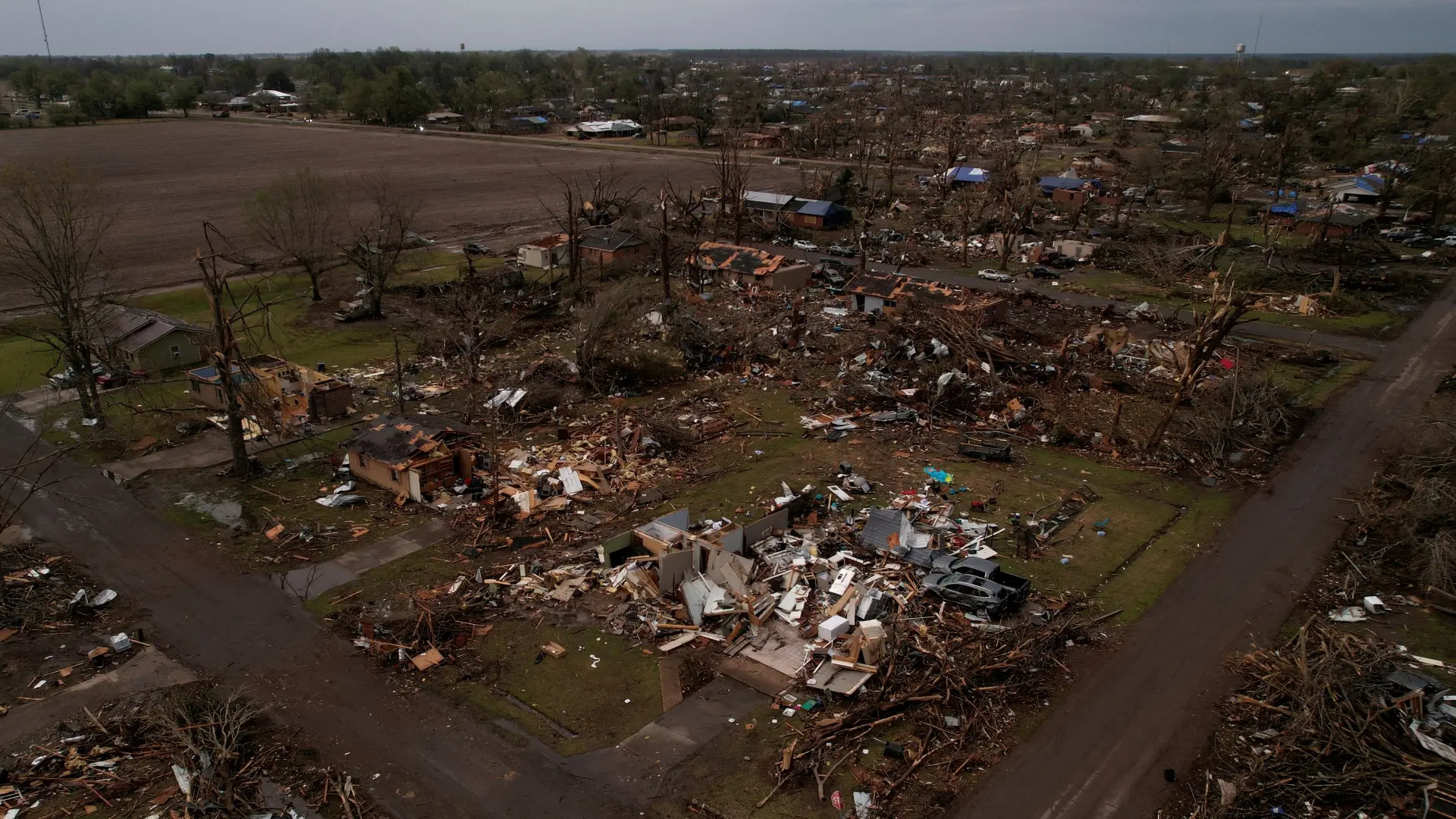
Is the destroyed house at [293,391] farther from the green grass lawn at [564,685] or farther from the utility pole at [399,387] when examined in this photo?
the green grass lawn at [564,685]

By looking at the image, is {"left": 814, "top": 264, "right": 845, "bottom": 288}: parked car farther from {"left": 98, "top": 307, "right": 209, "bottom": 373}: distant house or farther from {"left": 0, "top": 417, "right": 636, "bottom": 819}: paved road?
{"left": 0, "top": 417, "right": 636, "bottom": 819}: paved road

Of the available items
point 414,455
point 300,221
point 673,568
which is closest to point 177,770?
point 673,568

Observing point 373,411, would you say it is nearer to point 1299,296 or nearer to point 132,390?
point 132,390

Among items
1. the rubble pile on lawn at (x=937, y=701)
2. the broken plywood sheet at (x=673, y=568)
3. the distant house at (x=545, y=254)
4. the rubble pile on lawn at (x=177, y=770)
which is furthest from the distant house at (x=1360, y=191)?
the rubble pile on lawn at (x=177, y=770)

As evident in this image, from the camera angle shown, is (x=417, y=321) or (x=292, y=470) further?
(x=417, y=321)

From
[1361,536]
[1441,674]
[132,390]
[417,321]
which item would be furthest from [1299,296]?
[132,390]

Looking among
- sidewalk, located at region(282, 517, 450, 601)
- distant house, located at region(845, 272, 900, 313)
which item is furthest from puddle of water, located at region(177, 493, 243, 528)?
distant house, located at region(845, 272, 900, 313)

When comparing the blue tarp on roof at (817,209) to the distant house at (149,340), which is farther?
the blue tarp on roof at (817,209)
